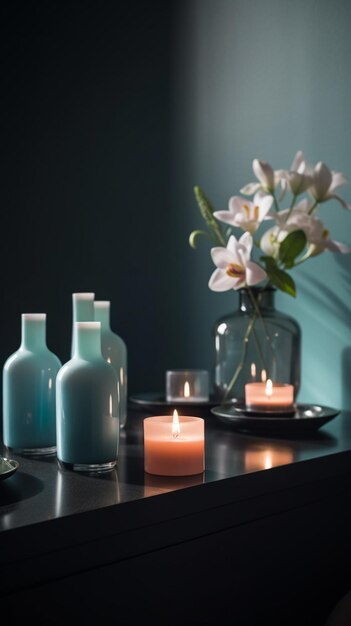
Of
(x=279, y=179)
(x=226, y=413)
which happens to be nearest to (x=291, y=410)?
(x=226, y=413)

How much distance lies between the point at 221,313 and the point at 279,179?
46cm

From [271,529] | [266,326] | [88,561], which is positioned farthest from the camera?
[266,326]

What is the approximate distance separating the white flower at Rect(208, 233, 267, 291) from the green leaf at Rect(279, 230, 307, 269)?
0.07 meters

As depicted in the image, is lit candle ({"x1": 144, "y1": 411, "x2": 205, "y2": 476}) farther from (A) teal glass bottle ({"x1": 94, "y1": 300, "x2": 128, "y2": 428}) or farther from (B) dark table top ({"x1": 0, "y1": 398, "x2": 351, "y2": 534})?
(A) teal glass bottle ({"x1": 94, "y1": 300, "x2": 128, "y2": 428})

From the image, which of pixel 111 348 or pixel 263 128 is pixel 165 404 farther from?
pixel 263 128

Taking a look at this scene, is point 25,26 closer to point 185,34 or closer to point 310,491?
point 185,34

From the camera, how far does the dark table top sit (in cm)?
92

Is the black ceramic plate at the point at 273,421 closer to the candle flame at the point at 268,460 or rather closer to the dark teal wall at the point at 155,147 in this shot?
the candle flame at the point at 268,460

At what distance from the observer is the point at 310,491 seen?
1.22 meters

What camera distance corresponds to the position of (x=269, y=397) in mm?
1452

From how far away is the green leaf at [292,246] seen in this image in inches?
58.1

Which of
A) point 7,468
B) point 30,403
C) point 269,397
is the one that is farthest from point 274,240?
point 7,468

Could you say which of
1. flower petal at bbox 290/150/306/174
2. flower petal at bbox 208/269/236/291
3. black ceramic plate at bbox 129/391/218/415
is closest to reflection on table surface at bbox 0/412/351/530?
black ceramic plate at bbox 129/391/218/415

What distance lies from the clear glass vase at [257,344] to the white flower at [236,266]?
73mm
